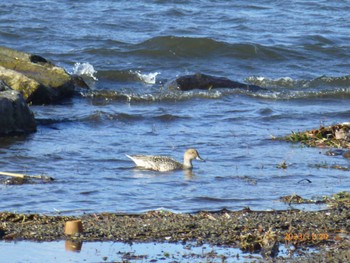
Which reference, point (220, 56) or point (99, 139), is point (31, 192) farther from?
point (220, 56)

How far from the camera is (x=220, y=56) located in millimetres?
20156

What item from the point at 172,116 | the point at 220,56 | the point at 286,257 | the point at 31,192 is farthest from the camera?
the point at 220,56

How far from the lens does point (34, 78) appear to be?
49.6ft

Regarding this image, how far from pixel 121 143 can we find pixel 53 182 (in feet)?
8.44

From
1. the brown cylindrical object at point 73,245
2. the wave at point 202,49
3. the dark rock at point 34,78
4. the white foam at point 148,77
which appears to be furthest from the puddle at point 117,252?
the wave at point 202,49

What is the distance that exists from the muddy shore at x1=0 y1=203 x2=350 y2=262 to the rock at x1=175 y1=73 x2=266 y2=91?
323 inches

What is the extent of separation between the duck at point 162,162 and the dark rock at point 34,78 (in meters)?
4.20

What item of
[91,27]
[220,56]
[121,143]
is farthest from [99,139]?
[91,27]

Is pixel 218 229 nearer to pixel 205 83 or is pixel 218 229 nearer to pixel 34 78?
pixel 34 78

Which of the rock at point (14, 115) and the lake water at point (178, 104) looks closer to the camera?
the lake water at point (178, 104)

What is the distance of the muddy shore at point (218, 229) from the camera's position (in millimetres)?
6980

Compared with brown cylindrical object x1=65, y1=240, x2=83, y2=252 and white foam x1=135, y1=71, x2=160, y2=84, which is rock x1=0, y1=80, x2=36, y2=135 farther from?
brown cylindrical object x1=65, y1=240, x2=83, y2=252

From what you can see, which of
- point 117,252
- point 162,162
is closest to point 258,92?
point 162,162
